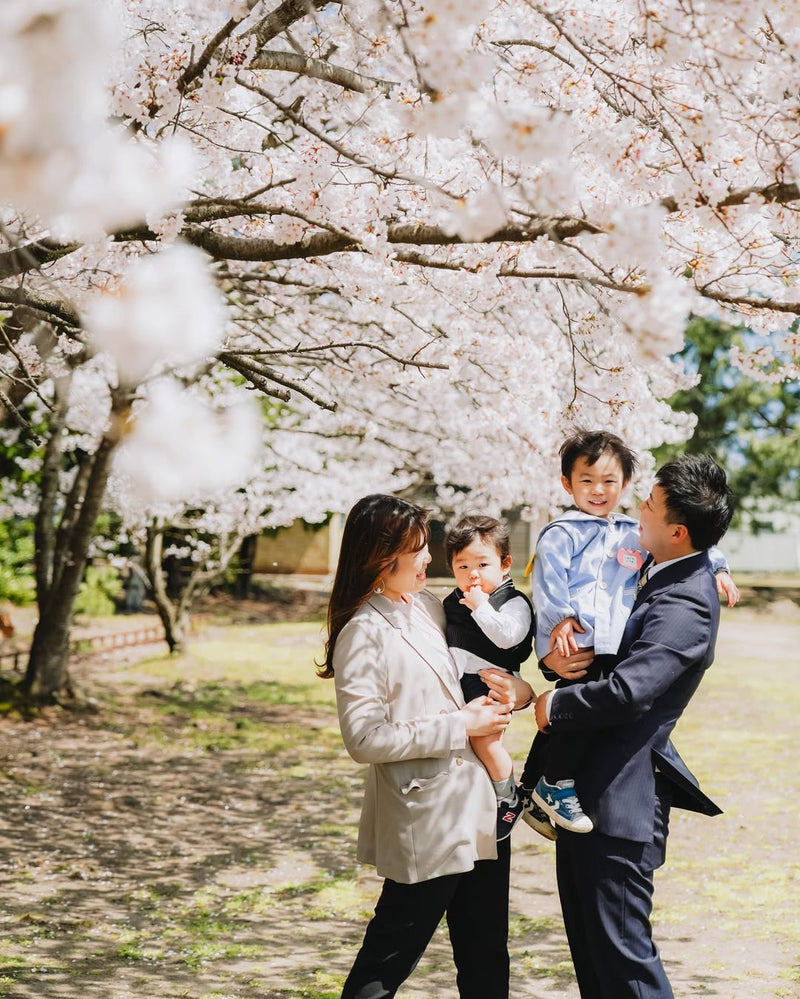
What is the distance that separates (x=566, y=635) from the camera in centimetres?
263

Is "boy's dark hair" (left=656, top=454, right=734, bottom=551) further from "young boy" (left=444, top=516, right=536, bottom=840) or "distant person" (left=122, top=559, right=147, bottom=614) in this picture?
"distant person" (left=122, top=559, right=147, bottom=614)

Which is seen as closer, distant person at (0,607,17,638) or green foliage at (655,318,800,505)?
distant person at (0,607,17,638)

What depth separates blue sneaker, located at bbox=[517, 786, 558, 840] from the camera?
2.71m

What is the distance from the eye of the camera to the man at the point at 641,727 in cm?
251

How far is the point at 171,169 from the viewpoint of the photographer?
2.28 metres

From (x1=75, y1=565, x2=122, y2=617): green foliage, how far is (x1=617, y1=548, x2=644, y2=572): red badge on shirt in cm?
1351

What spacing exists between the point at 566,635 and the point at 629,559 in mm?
291

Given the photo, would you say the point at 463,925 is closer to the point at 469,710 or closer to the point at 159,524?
the point at 469,710

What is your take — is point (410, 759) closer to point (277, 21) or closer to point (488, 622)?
point (488, 622)

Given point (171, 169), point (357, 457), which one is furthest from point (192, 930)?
point (357, 457)

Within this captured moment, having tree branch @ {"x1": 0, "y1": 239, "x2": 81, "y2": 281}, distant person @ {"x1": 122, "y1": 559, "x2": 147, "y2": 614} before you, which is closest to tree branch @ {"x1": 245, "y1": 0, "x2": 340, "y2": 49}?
tree branch @ {"x1": 0, "y1": 239, "x2": 81, "y2": 281}

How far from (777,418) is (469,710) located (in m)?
20.0

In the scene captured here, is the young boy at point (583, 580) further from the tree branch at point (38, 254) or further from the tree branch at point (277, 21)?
the tree branch at point (277, 21)

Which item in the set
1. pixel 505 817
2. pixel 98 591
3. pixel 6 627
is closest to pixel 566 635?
pixel 505 817
